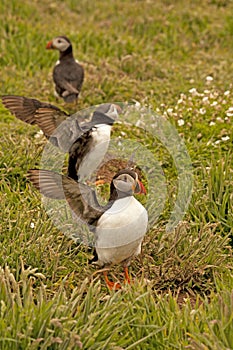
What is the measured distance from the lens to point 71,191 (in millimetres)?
4770

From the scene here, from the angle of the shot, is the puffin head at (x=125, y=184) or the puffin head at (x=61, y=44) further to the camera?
the puffin head at (x=61, y=44)

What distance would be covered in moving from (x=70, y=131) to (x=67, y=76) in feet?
7.70

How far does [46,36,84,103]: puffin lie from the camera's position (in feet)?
26.6

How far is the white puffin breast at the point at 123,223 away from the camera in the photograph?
451 centimetres

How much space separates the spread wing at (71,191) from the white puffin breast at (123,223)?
135 mm

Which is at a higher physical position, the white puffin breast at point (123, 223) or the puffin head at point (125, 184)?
the puffin head at point (125, 184)

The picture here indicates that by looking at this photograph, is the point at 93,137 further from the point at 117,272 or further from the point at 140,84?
the point at 140,84

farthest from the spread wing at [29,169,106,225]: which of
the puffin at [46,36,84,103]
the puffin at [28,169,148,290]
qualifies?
the puffin at [46,36,84,103]

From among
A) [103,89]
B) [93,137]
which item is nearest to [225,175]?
[93,137]

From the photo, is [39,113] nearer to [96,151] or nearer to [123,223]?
[96,151]

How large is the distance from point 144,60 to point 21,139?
11.1 feet

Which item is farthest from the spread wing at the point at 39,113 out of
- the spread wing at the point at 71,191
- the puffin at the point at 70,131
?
the spread wing at the point at 71,191

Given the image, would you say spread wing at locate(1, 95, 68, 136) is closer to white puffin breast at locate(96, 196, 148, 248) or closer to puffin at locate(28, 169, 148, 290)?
puffin at locate(28, 169, 148, 290)

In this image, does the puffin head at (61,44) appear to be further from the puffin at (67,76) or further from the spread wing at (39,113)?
the spread wing at (39,113)
